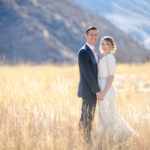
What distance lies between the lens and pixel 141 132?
148 inches

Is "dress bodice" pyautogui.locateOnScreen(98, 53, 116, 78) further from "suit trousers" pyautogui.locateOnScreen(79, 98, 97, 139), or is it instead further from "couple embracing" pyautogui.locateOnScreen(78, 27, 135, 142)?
"suit trousers" pyautogui.locateOnScreen(79, 98, 97, 139)

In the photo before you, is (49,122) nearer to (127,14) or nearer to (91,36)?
(91,36)

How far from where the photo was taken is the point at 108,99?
343cm

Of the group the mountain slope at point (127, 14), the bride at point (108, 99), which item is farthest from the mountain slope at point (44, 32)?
the mountain slope at point (127, 14)

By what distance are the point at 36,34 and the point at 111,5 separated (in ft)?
245

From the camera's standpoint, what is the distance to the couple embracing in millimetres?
3322

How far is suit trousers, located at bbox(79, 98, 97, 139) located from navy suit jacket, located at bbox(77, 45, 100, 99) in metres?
0.08

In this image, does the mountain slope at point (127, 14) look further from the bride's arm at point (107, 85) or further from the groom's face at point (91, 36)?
the bride's arm at point (107, 85)

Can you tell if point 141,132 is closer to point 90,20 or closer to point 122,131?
point 122,131

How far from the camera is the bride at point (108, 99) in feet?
11.1

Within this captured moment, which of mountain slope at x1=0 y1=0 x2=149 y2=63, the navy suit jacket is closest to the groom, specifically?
the navy suit jacket

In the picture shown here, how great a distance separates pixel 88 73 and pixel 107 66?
0.28m

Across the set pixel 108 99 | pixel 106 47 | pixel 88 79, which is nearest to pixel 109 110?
pixel 108 99

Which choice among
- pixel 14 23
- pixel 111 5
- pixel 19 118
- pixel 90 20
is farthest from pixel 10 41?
pixel 111 5
